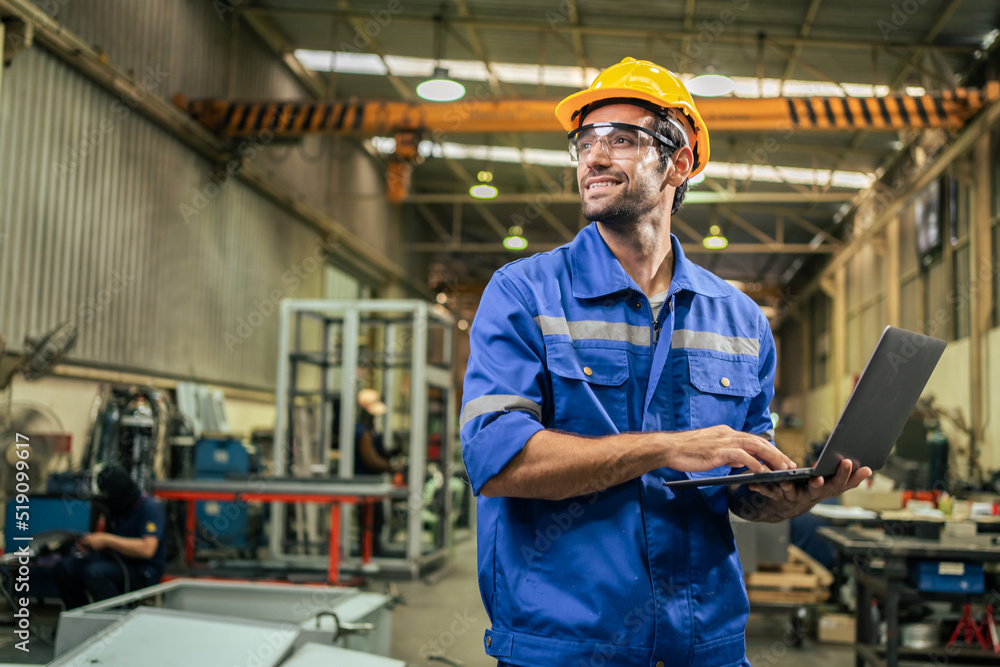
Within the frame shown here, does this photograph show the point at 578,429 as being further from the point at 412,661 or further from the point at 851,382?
the point at 851,382

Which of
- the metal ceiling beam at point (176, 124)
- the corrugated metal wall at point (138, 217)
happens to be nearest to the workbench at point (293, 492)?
the corrugated metal wall at point (138, 217)

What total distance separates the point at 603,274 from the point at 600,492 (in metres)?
0.43

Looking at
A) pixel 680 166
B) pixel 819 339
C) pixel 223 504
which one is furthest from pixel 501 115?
pixel 819 339

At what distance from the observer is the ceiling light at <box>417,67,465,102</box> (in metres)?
10.7

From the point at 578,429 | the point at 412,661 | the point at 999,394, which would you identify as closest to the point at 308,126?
the point at 412,661

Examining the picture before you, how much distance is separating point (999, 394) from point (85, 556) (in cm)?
1047

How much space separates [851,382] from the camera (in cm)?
1859

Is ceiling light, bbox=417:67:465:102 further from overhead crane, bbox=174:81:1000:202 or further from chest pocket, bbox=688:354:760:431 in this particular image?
chest pocket, bbox=688:354:760:431

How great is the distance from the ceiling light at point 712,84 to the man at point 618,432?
9.25 m

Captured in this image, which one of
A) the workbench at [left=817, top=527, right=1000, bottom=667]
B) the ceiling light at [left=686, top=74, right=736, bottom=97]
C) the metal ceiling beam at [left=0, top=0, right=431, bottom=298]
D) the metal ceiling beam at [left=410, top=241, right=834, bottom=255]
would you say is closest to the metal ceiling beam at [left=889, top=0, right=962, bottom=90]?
the ceiling light at [left=686, top=74, right=736, bottom=97]

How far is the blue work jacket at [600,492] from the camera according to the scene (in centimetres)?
152

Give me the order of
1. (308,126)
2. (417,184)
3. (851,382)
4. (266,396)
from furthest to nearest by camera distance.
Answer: (417,184) < (851,382) < (266,396) < (308,126)

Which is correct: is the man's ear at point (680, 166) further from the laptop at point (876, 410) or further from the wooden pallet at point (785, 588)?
the wooden pallet at point (785, 588)

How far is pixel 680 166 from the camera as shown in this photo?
6.37 ft
